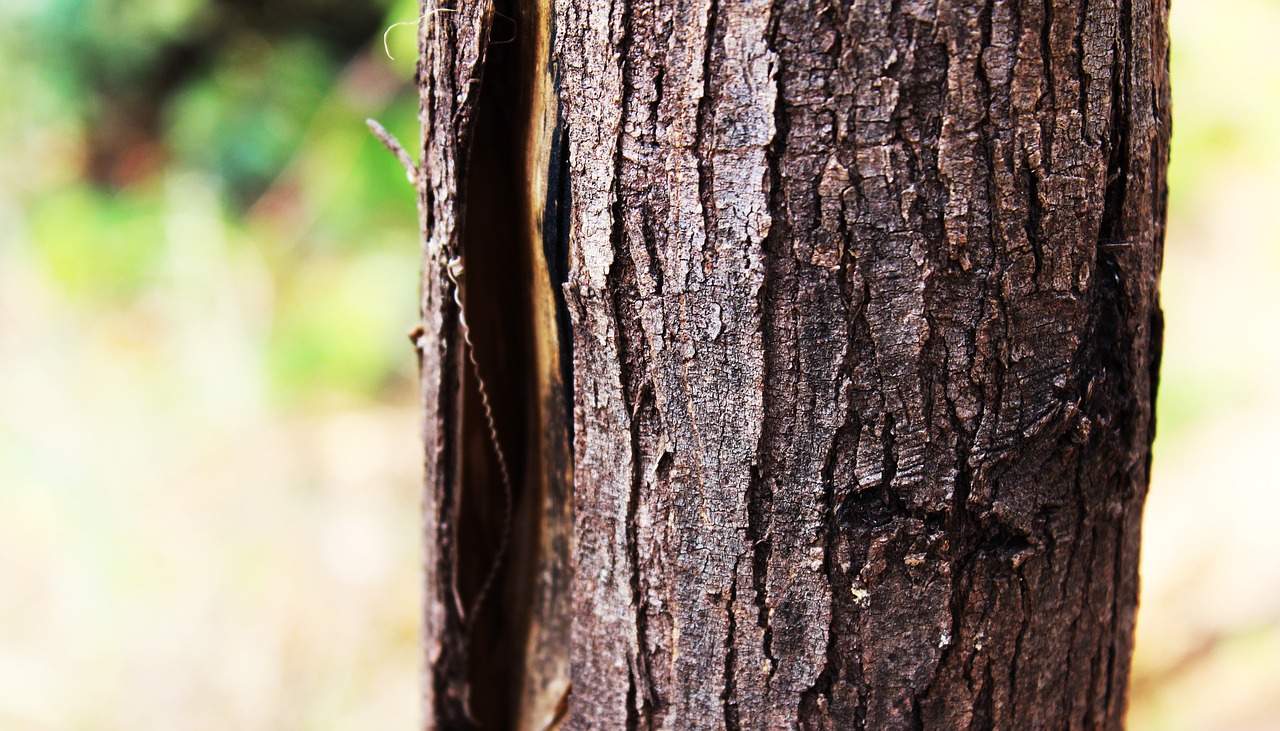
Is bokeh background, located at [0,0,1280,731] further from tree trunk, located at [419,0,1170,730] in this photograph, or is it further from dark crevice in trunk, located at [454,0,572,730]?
tree trunk, located at [419,0,1170,730]

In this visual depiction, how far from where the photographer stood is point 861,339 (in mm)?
734

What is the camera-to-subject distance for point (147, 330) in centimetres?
429

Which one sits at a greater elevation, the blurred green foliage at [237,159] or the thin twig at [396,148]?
the blurred green foliage at [237,159]

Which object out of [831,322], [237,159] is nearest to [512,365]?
[831,322]

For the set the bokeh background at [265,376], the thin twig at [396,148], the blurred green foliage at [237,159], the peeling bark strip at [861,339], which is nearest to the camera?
the peeling bark strip at [861,339]

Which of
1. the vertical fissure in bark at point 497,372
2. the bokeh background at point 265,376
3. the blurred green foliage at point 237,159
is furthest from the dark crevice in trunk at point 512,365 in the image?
the blurred green foliage at point 237,159

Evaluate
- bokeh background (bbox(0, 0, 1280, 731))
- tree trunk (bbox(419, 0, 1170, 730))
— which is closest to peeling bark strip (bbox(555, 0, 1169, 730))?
tree trunk (bbox(419, 0, 1170, 730))

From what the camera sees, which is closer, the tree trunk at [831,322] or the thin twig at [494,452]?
the tree trunk at [831,322]

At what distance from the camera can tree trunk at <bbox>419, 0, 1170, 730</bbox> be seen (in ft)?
2.31

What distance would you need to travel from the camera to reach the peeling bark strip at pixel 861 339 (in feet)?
2.30

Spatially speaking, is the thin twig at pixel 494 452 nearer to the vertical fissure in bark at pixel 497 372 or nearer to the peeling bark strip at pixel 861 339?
the vertical fissure in bark at pixel 497 372

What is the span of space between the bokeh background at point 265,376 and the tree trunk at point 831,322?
209 cm

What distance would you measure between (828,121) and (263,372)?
327 centimetres

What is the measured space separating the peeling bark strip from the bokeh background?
211cm
